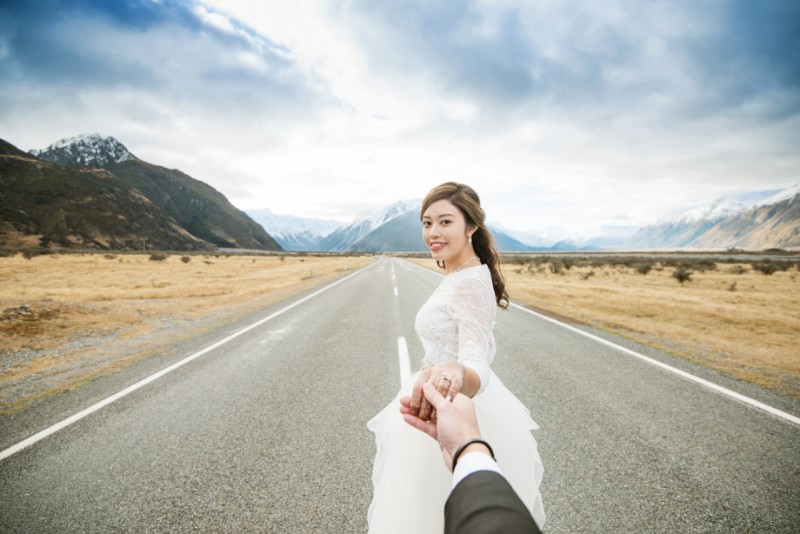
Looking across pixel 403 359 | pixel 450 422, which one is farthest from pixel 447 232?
pixel 403 359

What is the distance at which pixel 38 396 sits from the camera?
13.8 feet

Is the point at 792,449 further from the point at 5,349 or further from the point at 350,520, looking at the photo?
the point at 5,349

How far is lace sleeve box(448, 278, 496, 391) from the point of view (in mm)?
1543

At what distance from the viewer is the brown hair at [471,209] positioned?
2023mm

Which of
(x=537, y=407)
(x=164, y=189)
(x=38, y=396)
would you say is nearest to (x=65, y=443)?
(x=38, y=396)

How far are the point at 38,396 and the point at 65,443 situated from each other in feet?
6.26

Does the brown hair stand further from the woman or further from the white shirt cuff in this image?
the white shirt cuff

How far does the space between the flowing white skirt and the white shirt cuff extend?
0.54 meters

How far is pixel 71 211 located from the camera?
78.1 meters

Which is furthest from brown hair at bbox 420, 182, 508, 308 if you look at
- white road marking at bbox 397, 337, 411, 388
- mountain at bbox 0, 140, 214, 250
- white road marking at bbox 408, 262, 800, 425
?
mountain at bbox 0, 140, 214, 250

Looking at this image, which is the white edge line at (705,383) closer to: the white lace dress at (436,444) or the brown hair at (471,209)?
the white lace dress at (436,444)

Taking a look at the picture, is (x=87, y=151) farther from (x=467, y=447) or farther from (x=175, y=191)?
(x=467, y=447)

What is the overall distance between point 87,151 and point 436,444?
249186mm

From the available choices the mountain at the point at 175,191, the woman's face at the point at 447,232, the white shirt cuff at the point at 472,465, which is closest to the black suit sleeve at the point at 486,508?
the white shirt cuff at the point at 472,465
